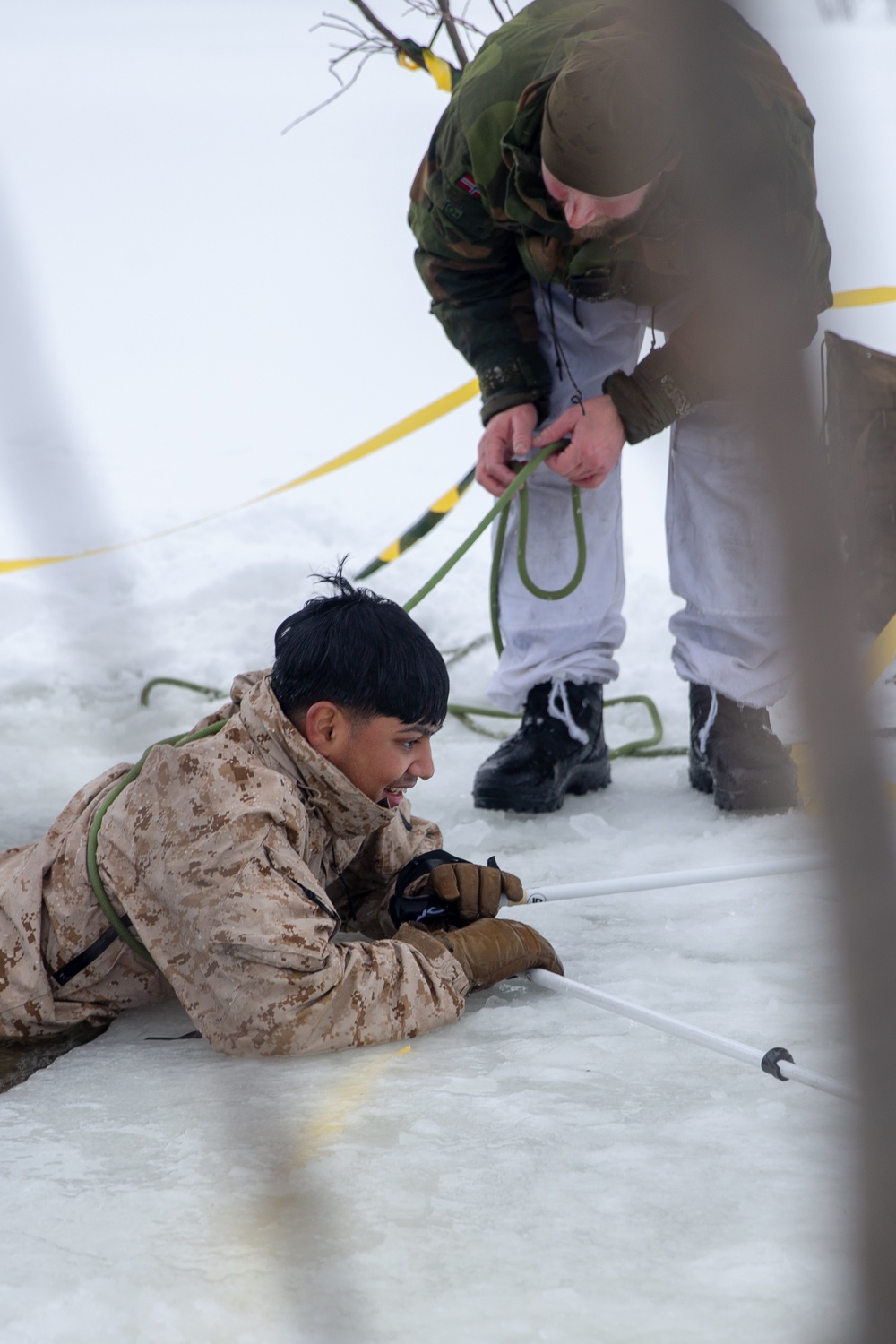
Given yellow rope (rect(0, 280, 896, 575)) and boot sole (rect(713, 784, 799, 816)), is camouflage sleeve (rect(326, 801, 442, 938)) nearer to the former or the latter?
boot sole (rect(713, 784, 799, 816))

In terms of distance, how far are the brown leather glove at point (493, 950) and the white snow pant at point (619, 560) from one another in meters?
0.99

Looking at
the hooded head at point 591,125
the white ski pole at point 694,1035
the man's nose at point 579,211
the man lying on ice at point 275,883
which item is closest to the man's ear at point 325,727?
the man lying on ice at point 275,883

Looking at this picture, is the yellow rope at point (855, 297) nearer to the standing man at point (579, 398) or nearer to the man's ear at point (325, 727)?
the man's ear at point (325, 727)

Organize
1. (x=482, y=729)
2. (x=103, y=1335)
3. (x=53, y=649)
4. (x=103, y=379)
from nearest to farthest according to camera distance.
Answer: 1. (x=103, y=1335)
2. (x=482, y=729)
3. (x=53, y=649)
4. (x=103, y=379)

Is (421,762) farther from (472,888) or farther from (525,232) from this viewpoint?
(525,232)

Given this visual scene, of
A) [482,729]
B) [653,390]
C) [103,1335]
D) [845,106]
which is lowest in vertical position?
[482,729]

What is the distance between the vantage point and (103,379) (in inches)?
265

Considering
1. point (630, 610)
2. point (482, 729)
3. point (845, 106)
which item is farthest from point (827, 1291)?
point (630, 610)

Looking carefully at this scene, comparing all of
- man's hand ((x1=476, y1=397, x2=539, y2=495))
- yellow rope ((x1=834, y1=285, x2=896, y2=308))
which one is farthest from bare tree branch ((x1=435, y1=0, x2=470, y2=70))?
yellow rope ((x1=834, y1=285, x2=896, y2=308))

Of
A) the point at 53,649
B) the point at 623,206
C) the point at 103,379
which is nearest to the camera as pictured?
the point at 623,206

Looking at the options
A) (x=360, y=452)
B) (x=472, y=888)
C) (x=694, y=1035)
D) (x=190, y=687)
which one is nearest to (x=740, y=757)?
(x=472, y=888)

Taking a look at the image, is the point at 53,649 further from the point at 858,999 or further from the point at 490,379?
the point at 858,999

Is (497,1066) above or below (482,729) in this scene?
above

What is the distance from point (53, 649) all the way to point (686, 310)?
2.22 meters
